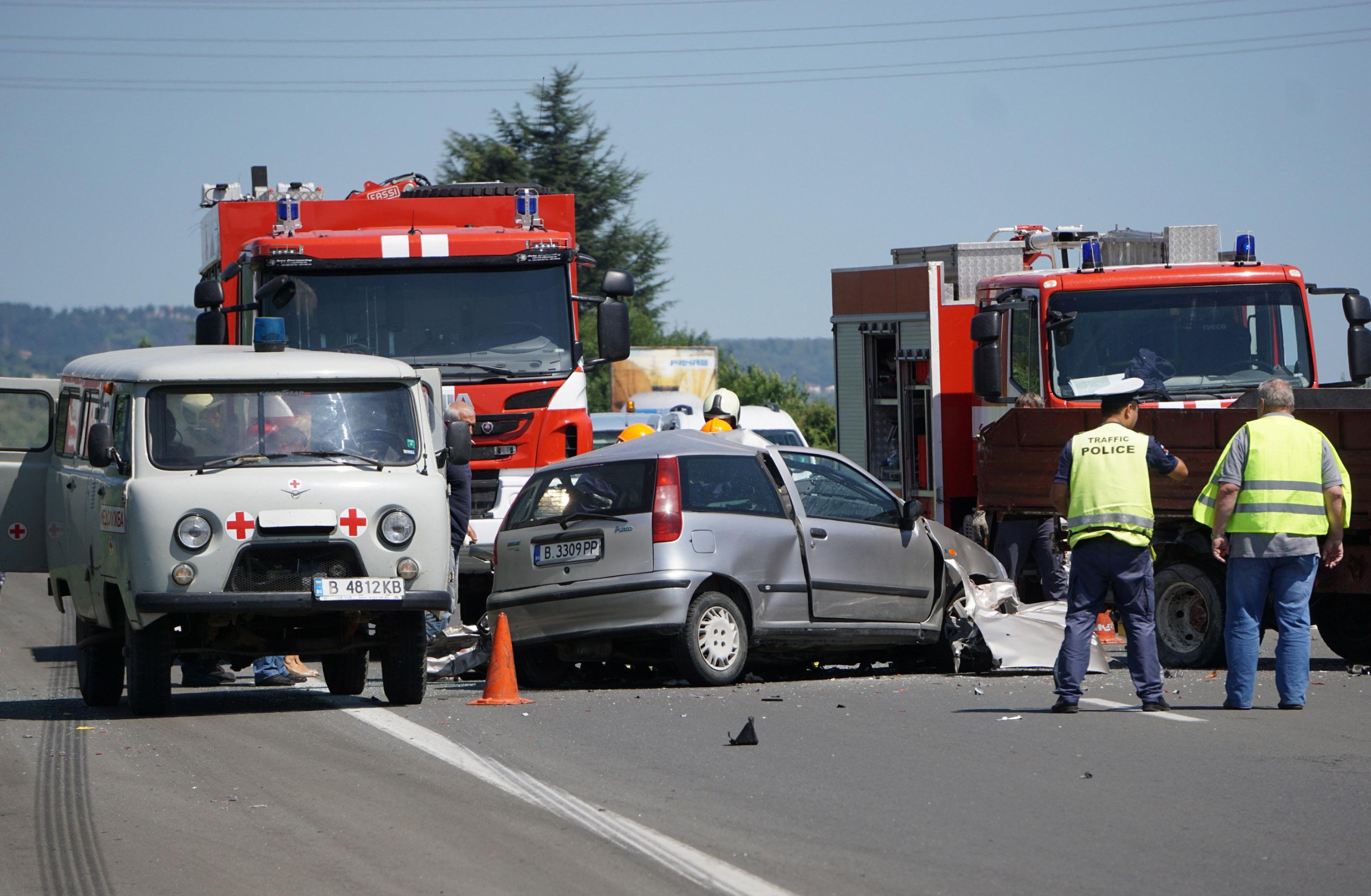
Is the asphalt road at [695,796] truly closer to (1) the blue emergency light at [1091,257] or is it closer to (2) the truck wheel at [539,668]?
(2) the truck wheel at [539,668]

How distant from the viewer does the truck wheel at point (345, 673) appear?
38.3 ft

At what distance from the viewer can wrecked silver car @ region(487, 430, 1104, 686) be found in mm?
11352

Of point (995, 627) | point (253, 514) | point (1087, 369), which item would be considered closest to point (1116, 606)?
point (995, 627)

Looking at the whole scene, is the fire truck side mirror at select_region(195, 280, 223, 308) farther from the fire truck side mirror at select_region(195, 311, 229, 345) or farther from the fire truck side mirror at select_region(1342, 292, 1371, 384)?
the fire truck side mirror at select_region(1342, 292, 1371, 384)

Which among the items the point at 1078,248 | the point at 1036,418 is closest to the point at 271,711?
the point at 1036,418

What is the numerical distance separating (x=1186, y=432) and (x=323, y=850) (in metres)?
7.54

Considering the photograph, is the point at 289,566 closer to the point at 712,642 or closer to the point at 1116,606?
the point at 712,642

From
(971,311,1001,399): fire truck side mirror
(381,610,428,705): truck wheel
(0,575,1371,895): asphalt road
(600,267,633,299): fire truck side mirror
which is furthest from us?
(600,267,633,299): fire truck side mirror

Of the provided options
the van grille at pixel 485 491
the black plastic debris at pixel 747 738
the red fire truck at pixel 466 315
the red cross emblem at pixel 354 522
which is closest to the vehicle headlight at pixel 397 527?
the red cross emblem at pixel 354 522

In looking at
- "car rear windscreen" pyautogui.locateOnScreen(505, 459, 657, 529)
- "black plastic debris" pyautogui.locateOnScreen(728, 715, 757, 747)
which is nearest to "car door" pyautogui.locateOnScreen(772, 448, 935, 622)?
"car rear windscreen" pyautogui.locateOnScreen(505, 459, 657, 529)

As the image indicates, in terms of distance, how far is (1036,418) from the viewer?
1377cm

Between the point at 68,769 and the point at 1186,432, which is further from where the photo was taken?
the point at 1186,432

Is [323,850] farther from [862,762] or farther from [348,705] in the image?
[348,705]

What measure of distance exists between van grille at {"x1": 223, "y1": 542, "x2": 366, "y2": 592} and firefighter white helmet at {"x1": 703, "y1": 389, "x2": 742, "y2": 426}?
4.53 metres
